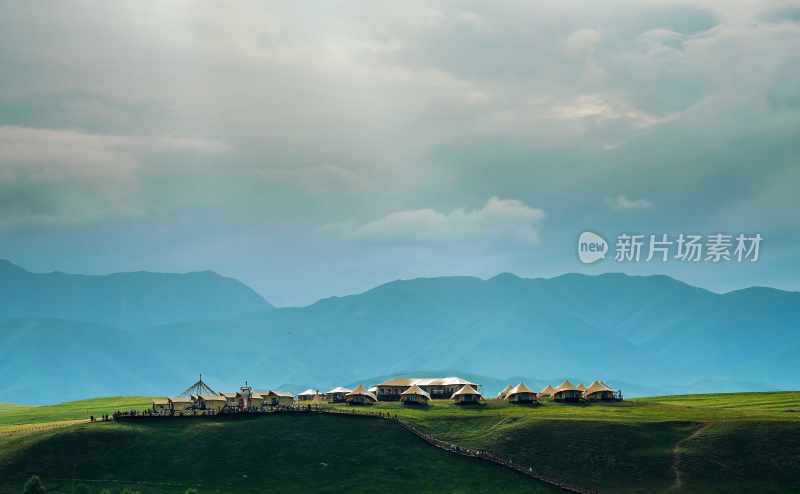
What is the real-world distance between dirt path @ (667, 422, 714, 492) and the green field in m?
0.17

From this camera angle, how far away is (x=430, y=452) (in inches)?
5650

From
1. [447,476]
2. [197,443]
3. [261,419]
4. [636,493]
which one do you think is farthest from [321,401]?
[636,493]

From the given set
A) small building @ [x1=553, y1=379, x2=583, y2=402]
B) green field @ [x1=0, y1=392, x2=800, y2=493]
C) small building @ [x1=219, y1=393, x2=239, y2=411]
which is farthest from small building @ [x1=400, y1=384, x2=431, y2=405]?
small building @ [x1=219, y1=393, x2=239, y2=411]

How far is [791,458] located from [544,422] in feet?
121

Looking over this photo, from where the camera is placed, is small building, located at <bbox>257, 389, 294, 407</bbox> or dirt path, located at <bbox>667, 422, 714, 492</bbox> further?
small building, located at <bbox>257, 389, 294, 407</bbox>

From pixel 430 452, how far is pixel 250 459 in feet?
86.4

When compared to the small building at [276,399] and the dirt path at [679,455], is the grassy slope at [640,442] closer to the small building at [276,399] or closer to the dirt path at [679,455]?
the dirt path at [679,455]

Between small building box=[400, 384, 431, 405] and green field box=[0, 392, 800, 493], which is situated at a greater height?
small building box=[400, 384, 431, 405]

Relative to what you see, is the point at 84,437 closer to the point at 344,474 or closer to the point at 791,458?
the point at 344,474

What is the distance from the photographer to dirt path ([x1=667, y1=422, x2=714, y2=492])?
12825 cm

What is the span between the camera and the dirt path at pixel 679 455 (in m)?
128

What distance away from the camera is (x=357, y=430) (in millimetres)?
154375

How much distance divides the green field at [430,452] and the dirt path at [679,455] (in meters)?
0.17

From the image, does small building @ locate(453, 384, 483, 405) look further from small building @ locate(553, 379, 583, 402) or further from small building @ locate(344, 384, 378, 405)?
small building @ locate(344, 384, 378, 405)
